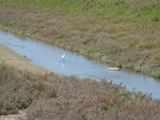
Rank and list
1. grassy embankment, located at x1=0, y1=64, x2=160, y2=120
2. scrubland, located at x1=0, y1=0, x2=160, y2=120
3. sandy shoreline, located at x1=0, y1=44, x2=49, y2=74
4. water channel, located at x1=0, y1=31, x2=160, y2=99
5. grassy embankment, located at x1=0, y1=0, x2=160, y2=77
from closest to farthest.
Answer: grassy embankment, located at x1=0, y1=64, x2=160, y2=120, scrubland, located at x1=0, y1=0, x2=160, y2=120, water channel, located at x1=0, y1=31, x2=160, y2=99, sandy shoreline, located at x1=0, y1=44, x2=49, y2=74, grassy embankment, located at x1=0, y1=0, x2=160, y2=77

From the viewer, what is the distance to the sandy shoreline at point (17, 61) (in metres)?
25.0

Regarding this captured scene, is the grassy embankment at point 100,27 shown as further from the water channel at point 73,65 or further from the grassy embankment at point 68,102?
the grassy embankment at point 68,102

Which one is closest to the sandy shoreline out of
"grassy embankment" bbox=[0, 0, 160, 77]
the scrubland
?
the scrubland

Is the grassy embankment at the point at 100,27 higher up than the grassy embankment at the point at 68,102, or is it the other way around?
the grassy embankment at the point at 100,27

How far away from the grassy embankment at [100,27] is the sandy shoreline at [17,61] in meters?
4.46

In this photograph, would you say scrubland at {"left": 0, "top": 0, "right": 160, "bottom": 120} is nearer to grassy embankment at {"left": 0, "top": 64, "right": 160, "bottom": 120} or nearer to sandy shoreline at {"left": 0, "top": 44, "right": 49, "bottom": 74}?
grassy embankment at {"left": 0, "top": 64, "right": 160, "bottom": 120}

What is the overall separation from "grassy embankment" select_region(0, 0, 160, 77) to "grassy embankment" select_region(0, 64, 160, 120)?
32.8 feet

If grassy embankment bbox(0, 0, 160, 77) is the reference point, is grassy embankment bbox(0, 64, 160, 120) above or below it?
below

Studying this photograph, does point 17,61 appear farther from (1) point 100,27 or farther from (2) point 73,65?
(1) point 100,27

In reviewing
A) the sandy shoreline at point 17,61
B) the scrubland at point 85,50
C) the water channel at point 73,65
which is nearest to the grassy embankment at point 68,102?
the scrubland at point 85,50

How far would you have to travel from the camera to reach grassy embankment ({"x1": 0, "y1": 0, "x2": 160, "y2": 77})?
28.3 metres

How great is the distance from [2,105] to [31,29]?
28.9 metres

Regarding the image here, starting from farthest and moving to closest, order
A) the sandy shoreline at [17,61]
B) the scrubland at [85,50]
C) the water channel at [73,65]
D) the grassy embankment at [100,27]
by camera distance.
A: the grassy embankment at [100,27]
the sandy shoreline at [17,61]
the water channel at [73,65]
the scrubland at [85,50]

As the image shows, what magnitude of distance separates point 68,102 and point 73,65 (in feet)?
46.6
